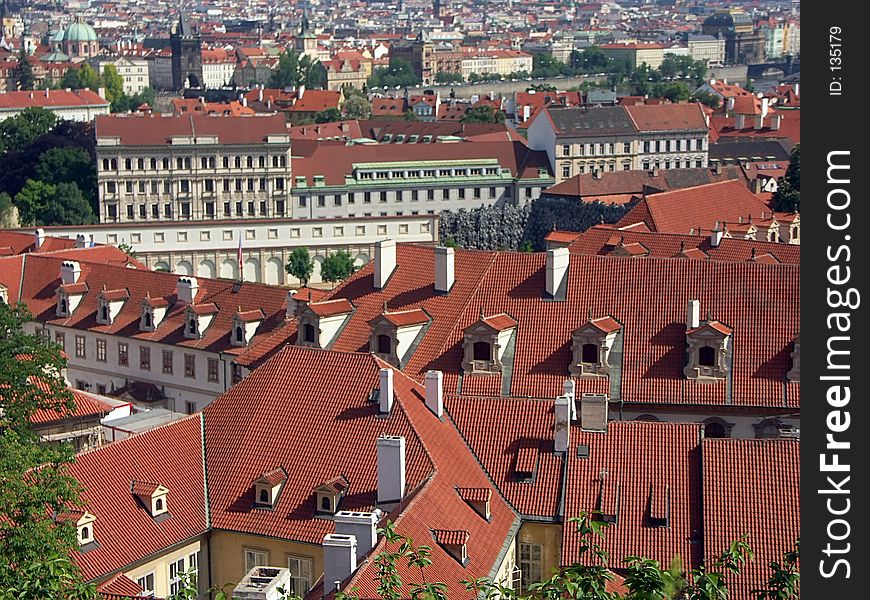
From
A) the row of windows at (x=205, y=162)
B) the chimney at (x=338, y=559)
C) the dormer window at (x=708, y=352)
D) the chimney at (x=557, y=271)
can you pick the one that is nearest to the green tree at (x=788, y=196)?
the row of windows at (x=205, y=162)

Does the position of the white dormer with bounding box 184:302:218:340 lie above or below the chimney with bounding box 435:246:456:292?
below

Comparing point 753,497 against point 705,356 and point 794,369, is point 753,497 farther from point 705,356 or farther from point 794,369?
point 705,356

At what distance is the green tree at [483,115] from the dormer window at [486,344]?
127m

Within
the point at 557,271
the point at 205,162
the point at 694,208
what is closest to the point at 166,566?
the point at 557,271

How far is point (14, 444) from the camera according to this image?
34.7 metres

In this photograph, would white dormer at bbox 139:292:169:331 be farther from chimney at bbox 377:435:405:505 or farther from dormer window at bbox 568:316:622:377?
chimney at bbox 377:435:405:505

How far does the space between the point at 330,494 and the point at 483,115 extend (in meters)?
140

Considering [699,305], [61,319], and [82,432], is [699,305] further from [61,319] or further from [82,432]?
[61,319]

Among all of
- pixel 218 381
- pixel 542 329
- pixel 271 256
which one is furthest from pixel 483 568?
pixel 271 256

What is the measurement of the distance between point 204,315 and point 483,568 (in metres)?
30.1

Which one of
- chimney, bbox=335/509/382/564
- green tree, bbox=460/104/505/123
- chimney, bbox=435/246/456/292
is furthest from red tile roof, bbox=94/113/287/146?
chimney, bbox=335/509/382/564

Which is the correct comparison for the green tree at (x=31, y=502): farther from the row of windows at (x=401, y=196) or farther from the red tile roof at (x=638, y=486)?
the row of windows at (x=401, y=196)

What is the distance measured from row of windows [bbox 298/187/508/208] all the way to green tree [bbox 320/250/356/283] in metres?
30.6

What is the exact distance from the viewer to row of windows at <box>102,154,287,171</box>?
131 meters
